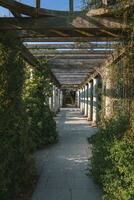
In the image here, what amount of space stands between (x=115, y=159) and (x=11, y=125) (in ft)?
5.47

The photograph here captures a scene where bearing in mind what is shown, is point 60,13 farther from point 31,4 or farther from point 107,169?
point 107,169

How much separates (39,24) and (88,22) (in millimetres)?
703

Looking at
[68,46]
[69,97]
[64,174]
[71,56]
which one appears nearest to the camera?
[64,174]

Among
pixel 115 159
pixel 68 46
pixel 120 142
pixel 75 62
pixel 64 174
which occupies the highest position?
pixel 68 46

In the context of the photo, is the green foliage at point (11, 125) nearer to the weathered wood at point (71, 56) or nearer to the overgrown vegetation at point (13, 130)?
the overgrown vegetation at point (13, 130)

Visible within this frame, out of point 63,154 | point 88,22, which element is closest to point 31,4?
point 88,22

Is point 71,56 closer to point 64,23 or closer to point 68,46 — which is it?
point 68,46

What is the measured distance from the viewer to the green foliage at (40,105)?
13539 mm

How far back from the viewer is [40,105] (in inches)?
546

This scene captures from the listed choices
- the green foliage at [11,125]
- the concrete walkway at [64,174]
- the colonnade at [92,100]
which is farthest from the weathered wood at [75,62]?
the green foliage at [11,125]

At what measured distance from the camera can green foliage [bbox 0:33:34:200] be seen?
7.21m

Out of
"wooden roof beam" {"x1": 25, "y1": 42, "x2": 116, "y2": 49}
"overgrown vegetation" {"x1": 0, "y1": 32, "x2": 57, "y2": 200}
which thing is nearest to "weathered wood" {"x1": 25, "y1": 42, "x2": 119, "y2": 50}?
"wooden roof beam" {"x1": 25, "y1": 42, "x2": 116, "y2": 49}

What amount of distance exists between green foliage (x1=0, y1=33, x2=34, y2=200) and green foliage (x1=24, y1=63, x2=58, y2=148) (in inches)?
208

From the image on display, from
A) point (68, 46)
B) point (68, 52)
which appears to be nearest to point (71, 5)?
point (68, 46)
